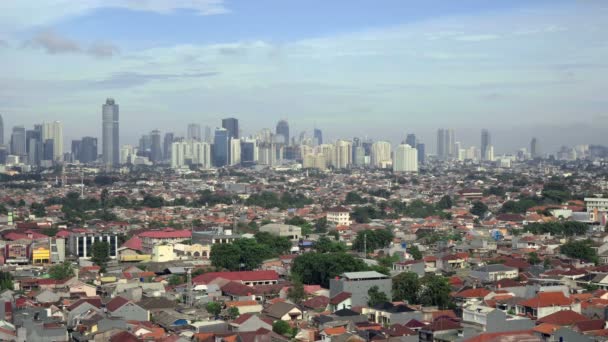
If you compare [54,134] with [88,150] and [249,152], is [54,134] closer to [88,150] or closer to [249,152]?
[88,150]

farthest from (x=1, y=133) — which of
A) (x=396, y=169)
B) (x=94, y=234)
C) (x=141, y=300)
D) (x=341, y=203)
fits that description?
(x=141, y=300)

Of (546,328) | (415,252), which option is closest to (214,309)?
(546,328)

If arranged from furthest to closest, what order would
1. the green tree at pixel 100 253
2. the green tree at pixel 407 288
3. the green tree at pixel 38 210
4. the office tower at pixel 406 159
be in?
the office tower at pixel 406 159 → the green tree at pixel 38 210 → the green tree at pixel 100 253 → the green tree at pixel 407 288

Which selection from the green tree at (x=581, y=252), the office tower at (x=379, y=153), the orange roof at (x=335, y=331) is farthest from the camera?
the office tower at (x=379, y=153)

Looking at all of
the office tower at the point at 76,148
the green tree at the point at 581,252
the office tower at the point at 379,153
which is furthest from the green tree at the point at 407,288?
the office tower at the point at 76,148

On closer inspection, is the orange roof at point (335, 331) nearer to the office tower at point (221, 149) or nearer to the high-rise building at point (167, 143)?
the office tower at point (221, 149)

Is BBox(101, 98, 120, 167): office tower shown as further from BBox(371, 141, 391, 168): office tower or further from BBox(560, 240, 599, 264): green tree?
BBox(560, 240, 599, 264): green tree
